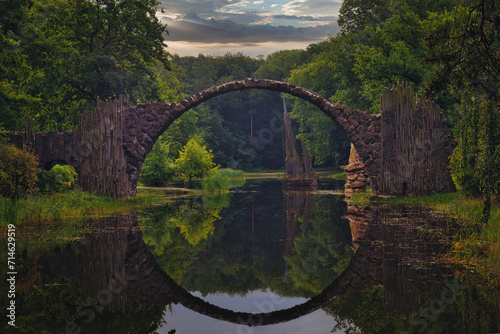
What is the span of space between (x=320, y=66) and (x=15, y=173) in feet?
121

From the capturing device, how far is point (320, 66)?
4616 cm

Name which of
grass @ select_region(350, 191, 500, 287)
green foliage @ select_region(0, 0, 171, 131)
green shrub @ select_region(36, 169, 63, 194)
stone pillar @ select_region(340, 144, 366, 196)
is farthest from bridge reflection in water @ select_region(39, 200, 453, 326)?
green foliage @ select_region(0, 0, 171, 131)

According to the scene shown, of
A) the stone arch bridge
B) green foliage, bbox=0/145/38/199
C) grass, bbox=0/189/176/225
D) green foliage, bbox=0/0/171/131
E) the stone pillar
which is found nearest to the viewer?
grass, bbox=0/189/176/225

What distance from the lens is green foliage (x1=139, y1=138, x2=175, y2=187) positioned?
2805cm

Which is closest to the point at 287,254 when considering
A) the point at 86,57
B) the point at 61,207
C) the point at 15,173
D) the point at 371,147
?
the point at 61,207

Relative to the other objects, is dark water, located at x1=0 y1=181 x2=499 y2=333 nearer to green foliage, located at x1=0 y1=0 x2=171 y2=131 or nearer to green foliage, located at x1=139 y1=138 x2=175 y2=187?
green foliage, located at x1=0 y1=0 x2=171 y2=131

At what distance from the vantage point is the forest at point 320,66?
8.03m

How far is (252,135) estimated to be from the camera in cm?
7369

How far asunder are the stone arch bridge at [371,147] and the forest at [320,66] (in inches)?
42.8

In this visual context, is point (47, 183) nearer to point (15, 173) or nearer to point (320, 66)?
point (15, 173)

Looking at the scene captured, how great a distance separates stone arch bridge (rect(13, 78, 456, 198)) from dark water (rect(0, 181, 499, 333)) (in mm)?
6570

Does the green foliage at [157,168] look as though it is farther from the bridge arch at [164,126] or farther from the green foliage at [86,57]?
the bridge arch at [164,126]

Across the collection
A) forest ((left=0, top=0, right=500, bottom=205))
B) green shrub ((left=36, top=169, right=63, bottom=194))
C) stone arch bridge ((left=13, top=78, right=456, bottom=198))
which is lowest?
green shrub ((left=36, top=169, right=63, bottom=194))

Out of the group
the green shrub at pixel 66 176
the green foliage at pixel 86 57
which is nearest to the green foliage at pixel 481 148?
the green shrub at pixel 66 176
